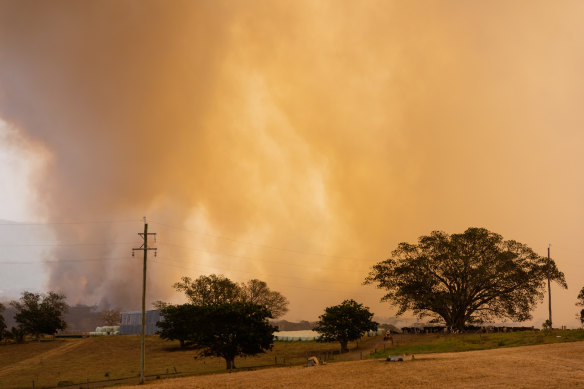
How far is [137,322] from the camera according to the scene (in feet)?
588

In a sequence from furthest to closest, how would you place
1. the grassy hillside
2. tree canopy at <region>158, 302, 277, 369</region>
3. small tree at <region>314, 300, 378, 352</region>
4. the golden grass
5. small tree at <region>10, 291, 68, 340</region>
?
1. small tree at <region>10, 291, 68, 340</region>
2. small tree at <region>314, 300, 378, 352</region>
3. the golden grass
4. the grassy hillside
5. tree canopy at <region>158, 302, 277, 369</region>

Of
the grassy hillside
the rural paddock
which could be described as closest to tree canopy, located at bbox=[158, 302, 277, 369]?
the grassy hillside

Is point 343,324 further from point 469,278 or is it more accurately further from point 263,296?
point 263,296

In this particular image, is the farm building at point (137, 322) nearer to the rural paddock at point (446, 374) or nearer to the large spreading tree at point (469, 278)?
the large spreading tree at point (469, 278)

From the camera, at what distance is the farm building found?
173 metres

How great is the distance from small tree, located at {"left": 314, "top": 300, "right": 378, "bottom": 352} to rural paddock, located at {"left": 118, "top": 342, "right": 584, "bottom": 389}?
31.6 metres

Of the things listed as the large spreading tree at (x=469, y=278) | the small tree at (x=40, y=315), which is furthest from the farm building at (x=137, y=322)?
the large spreading tree at (x=469, y=278)

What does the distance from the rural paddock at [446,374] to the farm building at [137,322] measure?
132 meters

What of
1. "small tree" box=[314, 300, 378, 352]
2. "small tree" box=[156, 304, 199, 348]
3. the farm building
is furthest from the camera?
the farm building

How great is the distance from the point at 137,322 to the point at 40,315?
109 ft

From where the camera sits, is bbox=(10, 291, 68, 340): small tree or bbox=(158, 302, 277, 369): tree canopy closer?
bbox=(158, 302, 277, 369): tree canopy

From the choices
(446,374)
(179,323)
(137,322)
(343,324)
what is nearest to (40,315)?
(137,322)

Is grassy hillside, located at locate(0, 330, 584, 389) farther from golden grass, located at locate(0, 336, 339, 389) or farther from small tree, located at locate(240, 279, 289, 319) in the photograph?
small tree, located at locate(240, 279, 289, 319)

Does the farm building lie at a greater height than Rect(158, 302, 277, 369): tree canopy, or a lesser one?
lesser
